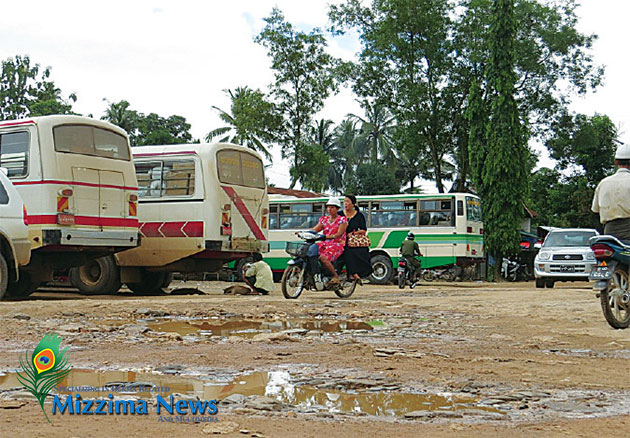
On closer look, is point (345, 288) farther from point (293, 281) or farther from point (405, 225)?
point (405, 225)

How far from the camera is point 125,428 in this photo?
11.6ft

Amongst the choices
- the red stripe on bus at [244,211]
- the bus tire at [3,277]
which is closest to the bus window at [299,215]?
the red stripe on bus at [244,211]

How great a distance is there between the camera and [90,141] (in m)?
14.3

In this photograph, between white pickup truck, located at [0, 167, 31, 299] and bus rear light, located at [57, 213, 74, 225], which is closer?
white pickup truck, located at [0, 167, 31, 299]

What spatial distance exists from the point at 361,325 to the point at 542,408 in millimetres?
4634

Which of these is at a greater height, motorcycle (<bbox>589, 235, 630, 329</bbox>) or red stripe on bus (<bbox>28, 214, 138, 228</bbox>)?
red stripe on bus (<bbox>28, 214, 138, 228</bbox>)

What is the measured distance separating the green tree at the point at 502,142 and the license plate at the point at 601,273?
981 inches

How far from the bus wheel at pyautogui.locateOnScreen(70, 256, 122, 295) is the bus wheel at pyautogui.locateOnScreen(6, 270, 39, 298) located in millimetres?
1014

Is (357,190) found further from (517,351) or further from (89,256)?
(517,351)

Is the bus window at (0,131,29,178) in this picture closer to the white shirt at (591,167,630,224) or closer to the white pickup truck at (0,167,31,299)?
the white pickup truck at (0,167,31,299)

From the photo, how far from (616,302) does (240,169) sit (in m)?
9.96

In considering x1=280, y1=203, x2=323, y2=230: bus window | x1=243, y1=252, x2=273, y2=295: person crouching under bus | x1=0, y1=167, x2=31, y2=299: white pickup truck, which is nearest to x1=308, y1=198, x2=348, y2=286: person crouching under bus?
x1=243, y1=252, x2=273, y2=295: person crouching under bus

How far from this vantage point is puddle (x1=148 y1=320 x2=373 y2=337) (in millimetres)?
7867

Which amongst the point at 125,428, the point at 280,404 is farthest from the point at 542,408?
the point at 125,428
